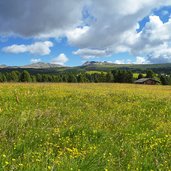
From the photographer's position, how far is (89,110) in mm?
16250

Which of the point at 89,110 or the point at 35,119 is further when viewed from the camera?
the point at 89,110

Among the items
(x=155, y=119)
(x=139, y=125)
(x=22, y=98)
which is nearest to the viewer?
(x=139, y=125)

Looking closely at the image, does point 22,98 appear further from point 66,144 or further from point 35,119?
point 66,144

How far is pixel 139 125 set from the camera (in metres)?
13.3

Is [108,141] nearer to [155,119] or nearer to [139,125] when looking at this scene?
[139,125]

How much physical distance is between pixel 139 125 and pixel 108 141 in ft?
13.7

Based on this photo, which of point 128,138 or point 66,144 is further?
point 128,138

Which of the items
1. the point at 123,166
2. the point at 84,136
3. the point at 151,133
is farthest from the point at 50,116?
the point at 123,166

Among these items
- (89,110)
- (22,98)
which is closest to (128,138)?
(89,110)

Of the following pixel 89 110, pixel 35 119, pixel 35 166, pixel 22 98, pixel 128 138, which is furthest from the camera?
pixel 22 98

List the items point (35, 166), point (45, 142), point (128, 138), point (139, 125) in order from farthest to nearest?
point (139, 125) → point (128, 138) → point (45, 142) → point (35, 166)

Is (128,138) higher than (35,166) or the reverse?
the reverse

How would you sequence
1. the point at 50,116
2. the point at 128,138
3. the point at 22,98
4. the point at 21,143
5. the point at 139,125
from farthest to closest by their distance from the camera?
1. the point at 22,98
2. the point at 139,125
3. the point at 50,116
4. the point at 128,138
5. the point at 21,143

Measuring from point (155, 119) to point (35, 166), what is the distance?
10073mm
